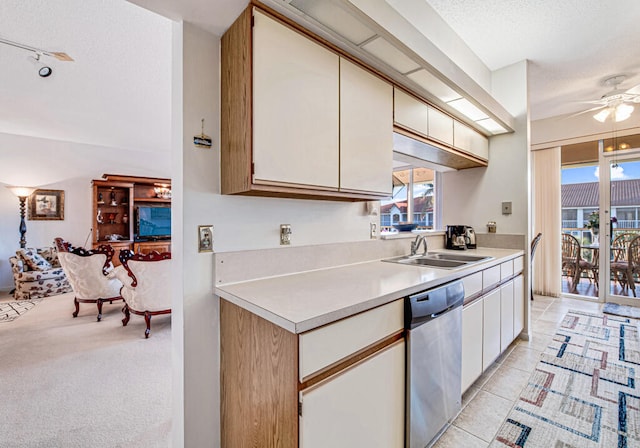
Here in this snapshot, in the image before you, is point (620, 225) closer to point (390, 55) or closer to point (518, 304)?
point (518, 304)

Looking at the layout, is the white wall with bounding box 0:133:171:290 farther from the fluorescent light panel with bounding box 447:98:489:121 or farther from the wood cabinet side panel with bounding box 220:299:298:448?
the fluorescent light panel with bounding box 447:98:489:121

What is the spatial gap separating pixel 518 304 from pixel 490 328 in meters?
0.84

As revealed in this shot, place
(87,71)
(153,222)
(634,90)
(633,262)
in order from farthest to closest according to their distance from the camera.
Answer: (153,222)
(633,262)
(634,90)
(87,71)

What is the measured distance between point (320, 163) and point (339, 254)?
2.24ft

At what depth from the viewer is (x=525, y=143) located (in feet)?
9.38

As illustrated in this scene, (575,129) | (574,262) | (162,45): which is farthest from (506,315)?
(162,45)

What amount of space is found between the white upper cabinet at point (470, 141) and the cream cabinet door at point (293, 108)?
1.53 meters

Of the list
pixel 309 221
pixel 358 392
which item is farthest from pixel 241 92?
pixel 358 392

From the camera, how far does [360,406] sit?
3.64ft

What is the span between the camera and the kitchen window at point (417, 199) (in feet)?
12.2

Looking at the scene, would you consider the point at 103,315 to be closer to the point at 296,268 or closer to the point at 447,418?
the point at 296,268

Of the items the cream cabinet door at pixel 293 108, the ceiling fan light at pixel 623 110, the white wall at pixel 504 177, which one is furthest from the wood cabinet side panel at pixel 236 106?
the ceiling fan light at pixel 623 110

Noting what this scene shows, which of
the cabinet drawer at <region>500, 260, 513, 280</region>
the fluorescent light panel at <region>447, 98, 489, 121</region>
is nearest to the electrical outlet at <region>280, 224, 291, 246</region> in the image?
the fluorescent light panel at <region>447, 98, 489, 121</region>

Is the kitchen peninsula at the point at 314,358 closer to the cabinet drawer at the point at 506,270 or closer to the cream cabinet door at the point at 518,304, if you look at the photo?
the cabinet drawer at the point at 506,270
